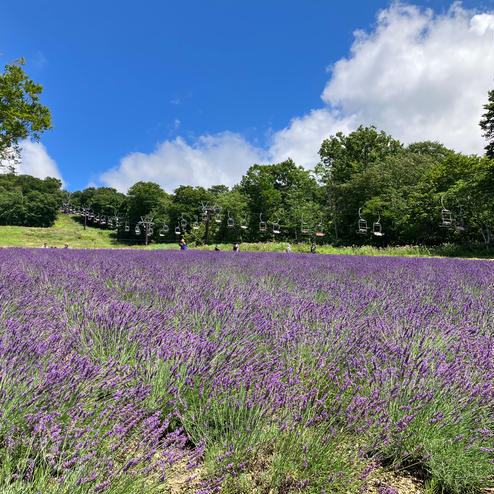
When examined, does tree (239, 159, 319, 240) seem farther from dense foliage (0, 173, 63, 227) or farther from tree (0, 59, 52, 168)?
dense foliage (0, 173, 63, 227)

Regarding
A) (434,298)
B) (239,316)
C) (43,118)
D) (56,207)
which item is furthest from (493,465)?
(56,207)

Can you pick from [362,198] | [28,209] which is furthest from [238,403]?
[28,209]

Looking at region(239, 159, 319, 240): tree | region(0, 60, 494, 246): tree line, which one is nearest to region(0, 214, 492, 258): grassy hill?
region(0, 60, 494, 246): tree line

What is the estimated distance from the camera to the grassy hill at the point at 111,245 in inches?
891

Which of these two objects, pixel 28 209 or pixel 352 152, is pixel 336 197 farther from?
Result: pixel 28 209

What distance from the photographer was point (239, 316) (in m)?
2.28

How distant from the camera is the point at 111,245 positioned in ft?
168

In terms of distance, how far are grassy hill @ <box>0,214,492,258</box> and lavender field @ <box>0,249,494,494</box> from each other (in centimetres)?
2112

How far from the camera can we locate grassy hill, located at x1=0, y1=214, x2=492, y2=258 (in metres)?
22.6

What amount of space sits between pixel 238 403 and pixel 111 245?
54759 millimetres

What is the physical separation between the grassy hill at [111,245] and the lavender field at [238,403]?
21.1 meters

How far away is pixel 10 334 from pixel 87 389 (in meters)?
0.80

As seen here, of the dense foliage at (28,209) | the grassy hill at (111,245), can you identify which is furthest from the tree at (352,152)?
the dense foliage at (28,209)

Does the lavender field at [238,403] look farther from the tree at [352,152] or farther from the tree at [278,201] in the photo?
the tree at [352,152]
